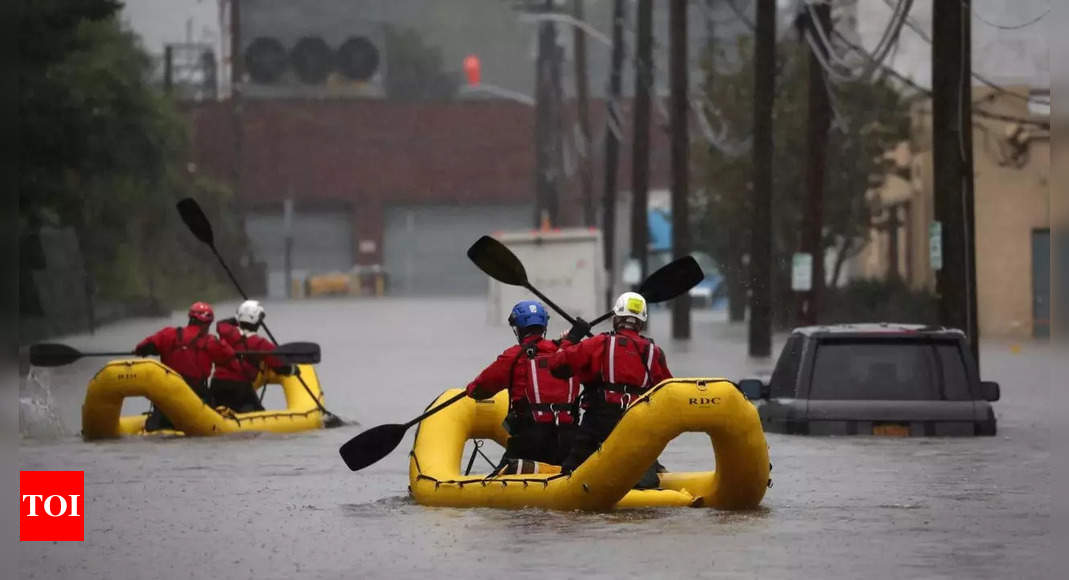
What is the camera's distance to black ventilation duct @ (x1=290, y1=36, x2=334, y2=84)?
379 feet

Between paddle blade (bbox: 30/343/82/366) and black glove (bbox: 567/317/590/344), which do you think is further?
paddle blade (bbox: 30/343/82/366)

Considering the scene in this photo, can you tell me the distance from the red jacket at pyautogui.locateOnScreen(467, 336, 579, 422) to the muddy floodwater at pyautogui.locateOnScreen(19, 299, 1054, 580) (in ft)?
2.78

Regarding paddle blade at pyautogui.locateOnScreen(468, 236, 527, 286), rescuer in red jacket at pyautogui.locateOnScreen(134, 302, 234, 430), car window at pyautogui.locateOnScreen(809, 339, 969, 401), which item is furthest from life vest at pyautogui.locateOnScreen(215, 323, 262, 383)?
paddle blade at pyautogui.locateOnScreen(468, 236, 527, 286)

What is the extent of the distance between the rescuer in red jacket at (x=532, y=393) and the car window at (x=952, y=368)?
6788 mm

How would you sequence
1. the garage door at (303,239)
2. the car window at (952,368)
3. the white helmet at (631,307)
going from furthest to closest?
the garage door at (303,239) → the car window at (952,368) → the white helmet at (631,307)

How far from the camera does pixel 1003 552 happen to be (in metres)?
14.0

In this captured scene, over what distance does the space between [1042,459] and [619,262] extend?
80609 millimetres

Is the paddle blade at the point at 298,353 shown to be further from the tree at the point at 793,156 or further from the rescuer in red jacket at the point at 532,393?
the tree at the point at 793,156

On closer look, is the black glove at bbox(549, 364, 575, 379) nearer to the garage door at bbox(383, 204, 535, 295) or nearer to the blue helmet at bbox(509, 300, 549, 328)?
the blue helmet at bbox(509, 300, 549, 328)

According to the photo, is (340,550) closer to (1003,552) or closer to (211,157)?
(1003,552)

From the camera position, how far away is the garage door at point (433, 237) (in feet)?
359

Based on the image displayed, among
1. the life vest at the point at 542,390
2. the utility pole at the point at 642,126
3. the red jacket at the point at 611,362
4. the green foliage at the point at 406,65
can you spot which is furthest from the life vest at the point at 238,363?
the green foliage at the point at 406,65

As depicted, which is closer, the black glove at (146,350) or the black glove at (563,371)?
the black glove at (563,371)

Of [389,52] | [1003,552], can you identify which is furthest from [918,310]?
[389,52]
